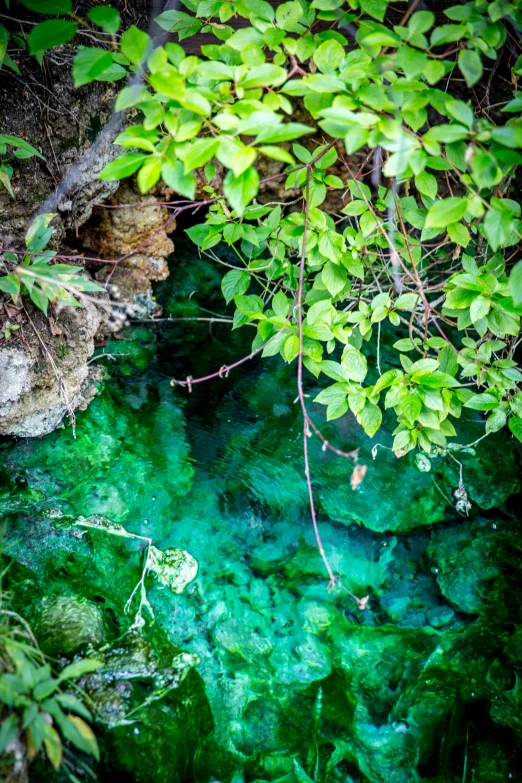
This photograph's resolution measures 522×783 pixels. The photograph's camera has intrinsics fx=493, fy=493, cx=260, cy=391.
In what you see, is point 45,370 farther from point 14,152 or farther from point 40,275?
point 14,152

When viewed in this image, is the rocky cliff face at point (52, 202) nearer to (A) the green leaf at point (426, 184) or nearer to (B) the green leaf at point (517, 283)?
(A) the green leaf at point (426, 184)

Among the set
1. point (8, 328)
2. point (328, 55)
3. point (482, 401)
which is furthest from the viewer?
point (8, 328)

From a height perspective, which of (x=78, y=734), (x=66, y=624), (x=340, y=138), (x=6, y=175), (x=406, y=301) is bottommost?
(x=66, y=624)

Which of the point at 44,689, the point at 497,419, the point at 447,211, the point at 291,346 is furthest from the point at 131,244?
the point at 44,689

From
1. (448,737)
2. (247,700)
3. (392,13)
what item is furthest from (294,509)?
(392,13)

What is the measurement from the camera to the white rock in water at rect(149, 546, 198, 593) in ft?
8.00

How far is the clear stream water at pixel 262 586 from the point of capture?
2.06 m

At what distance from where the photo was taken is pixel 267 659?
2330 mm

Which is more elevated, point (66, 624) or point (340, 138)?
point (340, 138)

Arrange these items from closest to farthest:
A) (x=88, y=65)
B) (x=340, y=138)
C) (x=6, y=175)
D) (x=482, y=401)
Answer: (x=88, y=65) → (x=340, y=138) → (x=482, y=401) → (x=6, y=175)

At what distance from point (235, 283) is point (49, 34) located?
1137mm

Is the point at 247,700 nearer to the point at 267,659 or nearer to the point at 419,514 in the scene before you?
the point at 267,659

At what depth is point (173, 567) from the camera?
2477 millimetres

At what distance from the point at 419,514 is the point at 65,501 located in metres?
1.96
